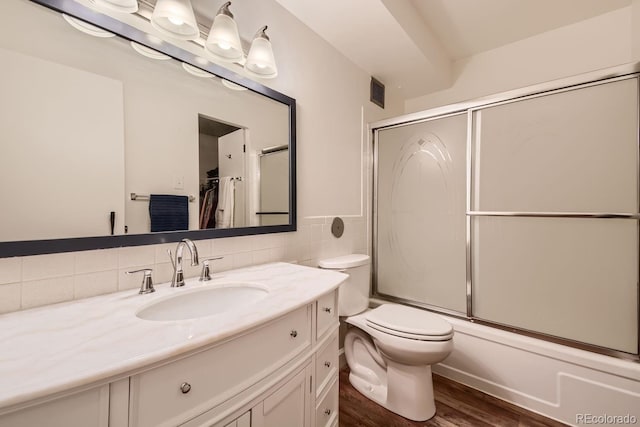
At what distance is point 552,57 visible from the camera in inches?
81.4

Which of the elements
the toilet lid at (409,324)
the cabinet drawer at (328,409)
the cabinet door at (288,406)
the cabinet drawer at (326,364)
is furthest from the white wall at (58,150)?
the toilet lid at (409,324)

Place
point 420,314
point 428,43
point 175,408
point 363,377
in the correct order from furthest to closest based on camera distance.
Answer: point 428,43 → point 363,377 → point 420,314 → point 175,408

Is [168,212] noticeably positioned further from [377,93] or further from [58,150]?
[377,93]

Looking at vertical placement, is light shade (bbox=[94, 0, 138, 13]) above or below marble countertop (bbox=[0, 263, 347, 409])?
above

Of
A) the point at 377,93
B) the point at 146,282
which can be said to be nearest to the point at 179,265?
the point at 146,282

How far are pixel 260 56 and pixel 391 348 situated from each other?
165 centimetres

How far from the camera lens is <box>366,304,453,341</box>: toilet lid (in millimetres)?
1350

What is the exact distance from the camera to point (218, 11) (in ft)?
3.83

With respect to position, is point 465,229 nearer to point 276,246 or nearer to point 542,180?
point 542,180

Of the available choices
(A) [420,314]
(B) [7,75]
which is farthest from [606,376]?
(B) [7,75]

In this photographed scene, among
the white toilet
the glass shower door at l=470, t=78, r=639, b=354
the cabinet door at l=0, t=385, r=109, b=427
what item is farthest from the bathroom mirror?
the glass shower door at l=470, t=78, r=639, b=354

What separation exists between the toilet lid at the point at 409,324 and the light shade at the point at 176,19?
1652 millimetres

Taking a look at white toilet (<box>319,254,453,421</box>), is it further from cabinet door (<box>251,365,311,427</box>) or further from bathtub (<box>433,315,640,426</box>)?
cabinet door (<box>251,365,311,427</box>)

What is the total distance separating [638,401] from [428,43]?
2413 mm
